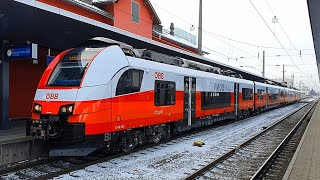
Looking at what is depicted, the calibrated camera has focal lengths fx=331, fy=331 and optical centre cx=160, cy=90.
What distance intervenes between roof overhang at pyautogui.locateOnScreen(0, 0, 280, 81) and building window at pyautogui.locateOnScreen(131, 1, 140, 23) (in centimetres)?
913

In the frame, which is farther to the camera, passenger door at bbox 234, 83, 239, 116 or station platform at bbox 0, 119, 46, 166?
passenger door at bbox 234, 83, 239, 116

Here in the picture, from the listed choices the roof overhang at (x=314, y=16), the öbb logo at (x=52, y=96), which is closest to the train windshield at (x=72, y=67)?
the öbb logo at (x=52, y=96)

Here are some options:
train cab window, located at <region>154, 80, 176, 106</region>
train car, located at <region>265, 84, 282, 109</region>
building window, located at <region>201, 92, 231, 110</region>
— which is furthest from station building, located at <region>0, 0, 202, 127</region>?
train car, located at <region>265, 84, 282, 109</region>

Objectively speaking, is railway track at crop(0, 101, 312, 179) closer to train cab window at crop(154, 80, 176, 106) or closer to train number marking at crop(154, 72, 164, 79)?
train cab window at crop(154, 80, 176, 106)

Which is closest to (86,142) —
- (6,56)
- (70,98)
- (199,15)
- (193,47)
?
(70,98)

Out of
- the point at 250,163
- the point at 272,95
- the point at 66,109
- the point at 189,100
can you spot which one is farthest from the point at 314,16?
the point at 272,95

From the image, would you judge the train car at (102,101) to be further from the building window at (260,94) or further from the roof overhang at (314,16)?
the building window at (260,94)

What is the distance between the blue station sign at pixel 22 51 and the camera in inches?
443

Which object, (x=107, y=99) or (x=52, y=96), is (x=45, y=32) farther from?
(x=107, y=99)

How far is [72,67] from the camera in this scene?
29.6 feet

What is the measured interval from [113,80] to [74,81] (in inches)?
40.2

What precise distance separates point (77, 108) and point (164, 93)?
4.13m

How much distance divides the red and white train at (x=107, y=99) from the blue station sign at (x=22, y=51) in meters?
2.20

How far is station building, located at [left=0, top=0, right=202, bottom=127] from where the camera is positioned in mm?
9695
